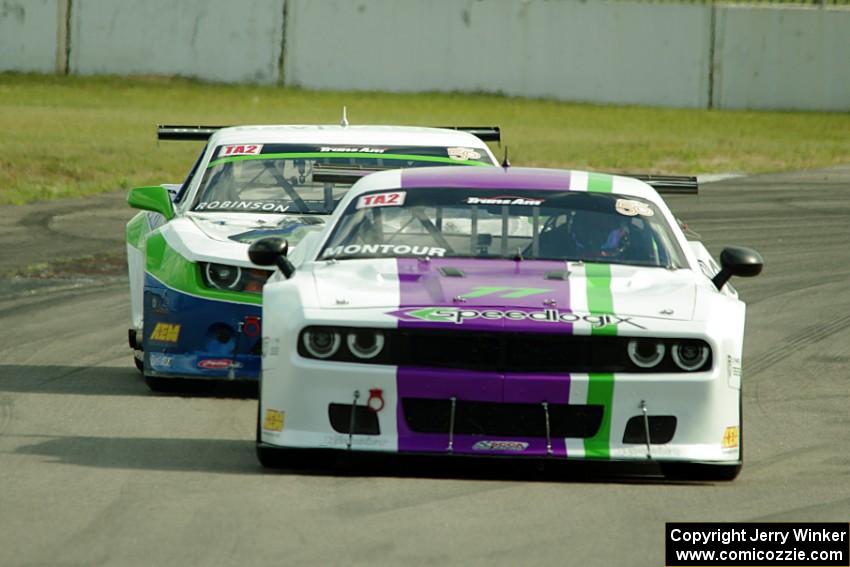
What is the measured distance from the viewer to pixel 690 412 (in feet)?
21.8

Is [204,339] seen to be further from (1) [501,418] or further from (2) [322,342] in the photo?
(1) [501,418]

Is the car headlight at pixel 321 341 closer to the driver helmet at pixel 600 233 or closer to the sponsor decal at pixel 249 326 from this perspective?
the driver helmet at pixel 600 233

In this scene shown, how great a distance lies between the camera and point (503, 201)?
7.73 meters

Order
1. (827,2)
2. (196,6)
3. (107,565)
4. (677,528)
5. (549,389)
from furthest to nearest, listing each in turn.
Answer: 1. (827,2)
2. (196,6)
3. (549,389)
4. (677,528)
5. (107,565)

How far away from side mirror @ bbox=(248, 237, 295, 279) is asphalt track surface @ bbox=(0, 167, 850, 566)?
2.59 ft

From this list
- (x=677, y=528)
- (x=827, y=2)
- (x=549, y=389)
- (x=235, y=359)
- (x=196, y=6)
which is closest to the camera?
(x=677, y=528)

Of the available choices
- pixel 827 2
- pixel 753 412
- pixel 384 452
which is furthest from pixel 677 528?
pixel 827 2

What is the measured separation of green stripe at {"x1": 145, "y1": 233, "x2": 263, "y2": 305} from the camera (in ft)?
29.3

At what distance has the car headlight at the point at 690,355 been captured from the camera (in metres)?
6.68

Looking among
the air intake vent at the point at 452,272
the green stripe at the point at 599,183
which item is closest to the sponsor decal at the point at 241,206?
the green stripe at the point at 599,183

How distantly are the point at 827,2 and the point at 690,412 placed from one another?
3550 cm

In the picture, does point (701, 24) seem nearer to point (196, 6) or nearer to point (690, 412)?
point (196, 6)

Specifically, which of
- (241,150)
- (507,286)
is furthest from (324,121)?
(507,286)

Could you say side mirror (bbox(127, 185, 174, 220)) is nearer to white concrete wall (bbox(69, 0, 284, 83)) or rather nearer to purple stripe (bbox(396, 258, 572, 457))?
purple stripe (bbox(396, 258, 572, 457))
